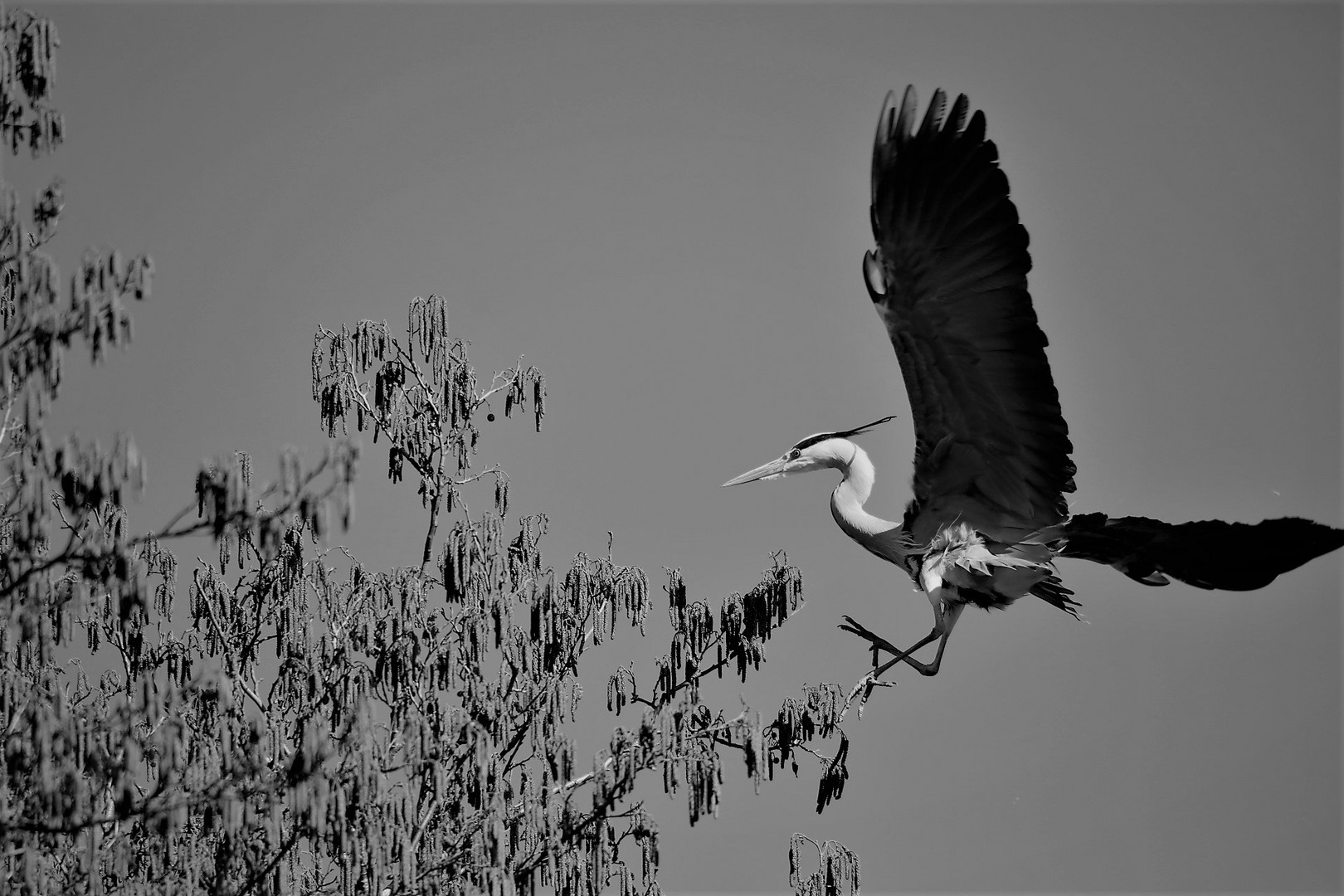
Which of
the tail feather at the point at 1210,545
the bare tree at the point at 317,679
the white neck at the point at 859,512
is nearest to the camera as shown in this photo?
the bare tree at the point at 317,679

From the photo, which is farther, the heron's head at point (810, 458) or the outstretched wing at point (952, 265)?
the heron's head at point (810, 458)

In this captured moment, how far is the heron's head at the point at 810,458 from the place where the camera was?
8.79 metres

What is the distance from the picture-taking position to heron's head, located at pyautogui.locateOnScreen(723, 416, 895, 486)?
346 inches

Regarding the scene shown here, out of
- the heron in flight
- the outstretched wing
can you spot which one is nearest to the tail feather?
the heron in flight

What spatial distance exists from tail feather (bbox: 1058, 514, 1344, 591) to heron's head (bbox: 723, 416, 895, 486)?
5.40 feet

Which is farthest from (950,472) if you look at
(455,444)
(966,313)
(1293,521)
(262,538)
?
(262,538)

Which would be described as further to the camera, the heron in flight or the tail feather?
the tail feather

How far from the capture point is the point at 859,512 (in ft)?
28.0

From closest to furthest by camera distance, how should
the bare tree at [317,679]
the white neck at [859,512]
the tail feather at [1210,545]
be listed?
the bare tree at [317,679], the tail feather at [1210,545], the white neck at [859,512]

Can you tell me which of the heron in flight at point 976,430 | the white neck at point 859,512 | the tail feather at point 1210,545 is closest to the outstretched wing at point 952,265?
the heron in flight at point 976,430

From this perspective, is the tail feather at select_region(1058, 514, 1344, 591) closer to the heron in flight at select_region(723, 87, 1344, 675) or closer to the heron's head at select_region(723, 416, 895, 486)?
the heron in flight at select_region(723, 87, 1344, 675)

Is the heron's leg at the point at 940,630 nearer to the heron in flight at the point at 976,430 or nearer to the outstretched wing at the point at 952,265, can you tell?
the heron in flight at the point at 976,430

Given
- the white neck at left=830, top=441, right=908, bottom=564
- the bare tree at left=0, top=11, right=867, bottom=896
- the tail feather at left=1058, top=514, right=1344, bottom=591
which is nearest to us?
the bare tree at left=0, top=11, right=867, bottom=896

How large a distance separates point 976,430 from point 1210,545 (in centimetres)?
144
